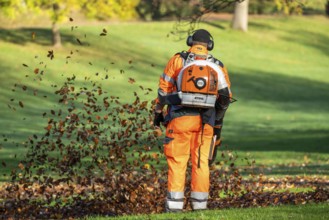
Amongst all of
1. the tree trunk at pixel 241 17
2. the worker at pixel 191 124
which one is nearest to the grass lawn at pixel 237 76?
the tree trunk at pixel 241 17

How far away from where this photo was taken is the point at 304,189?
53.2ft

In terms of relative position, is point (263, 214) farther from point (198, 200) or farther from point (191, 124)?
point (191, 124)

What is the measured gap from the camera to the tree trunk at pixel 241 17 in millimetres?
59188

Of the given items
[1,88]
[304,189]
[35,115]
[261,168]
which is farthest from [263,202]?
[1,88]

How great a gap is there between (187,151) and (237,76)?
39.3m

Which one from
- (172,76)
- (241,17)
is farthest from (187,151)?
(241,17)

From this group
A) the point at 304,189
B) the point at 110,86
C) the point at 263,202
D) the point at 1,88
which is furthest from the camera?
the point at 110,86

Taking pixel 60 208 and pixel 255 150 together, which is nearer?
pixel 60 208

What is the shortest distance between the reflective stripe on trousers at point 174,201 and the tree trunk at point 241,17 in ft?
157

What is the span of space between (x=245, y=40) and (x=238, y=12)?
5.41ft

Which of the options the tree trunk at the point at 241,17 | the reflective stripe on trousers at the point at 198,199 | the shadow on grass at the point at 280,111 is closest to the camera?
the reflective stripe on trousers at the point at 198,199

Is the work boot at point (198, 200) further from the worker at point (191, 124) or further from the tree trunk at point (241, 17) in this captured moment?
the tree trunk at point (241, 17)

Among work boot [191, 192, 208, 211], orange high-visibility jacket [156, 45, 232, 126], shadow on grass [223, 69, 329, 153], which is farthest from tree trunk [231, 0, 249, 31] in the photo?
work boot [191, 192, 208, 211]

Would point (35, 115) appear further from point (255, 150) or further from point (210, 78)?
point (210, 78)
